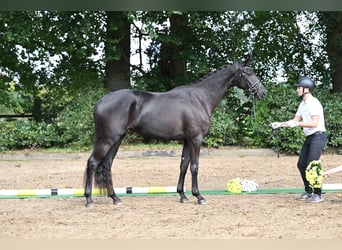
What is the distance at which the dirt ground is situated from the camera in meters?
5.00

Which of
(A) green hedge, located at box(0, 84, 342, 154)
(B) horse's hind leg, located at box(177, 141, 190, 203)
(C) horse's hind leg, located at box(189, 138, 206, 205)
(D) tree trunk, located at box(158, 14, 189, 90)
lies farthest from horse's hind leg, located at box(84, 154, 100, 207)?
(D) tree trunk, located at box(158, 14, 189, 90)

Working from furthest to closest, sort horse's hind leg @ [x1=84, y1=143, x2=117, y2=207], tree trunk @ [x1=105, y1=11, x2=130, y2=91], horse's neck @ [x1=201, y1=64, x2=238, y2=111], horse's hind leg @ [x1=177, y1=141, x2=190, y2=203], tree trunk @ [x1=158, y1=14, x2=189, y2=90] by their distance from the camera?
tree trunk @ [x1=158, y1=14, x2=189, y2=90] → tree trunk @ [x1=105, y1=11, x2=130, y2=91] → horse's neck @ [x1=201, y1=64, x2=238, y2=111] → horse's hind leg @ [x1=177, y1=141, x2=190, y2=203] → horse's hind leg @ [x1=84, y1=143, x2=117, y2=207]

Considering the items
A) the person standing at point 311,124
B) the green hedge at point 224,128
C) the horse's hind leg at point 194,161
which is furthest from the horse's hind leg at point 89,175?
the green hedge at point 224,128

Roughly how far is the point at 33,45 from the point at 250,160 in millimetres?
7935

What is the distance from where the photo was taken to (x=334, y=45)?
1596cm

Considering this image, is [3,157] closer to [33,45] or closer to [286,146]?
[33,45]

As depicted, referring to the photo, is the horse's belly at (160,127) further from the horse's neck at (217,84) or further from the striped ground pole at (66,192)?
the striped ground pole at (66,192)

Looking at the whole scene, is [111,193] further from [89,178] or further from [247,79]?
[247,79]

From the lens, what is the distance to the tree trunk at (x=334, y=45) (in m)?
15.8

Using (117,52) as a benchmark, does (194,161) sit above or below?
below

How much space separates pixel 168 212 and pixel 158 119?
1346 millimetres

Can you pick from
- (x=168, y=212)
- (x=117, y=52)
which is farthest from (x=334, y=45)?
(x=168, y=212)

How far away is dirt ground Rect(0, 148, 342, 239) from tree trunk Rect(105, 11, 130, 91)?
485 centimetres

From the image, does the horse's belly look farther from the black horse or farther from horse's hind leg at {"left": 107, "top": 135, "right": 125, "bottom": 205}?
horse's hind leg at {"left": 107, "top": 135, "right": 125, "bottom": 205}
